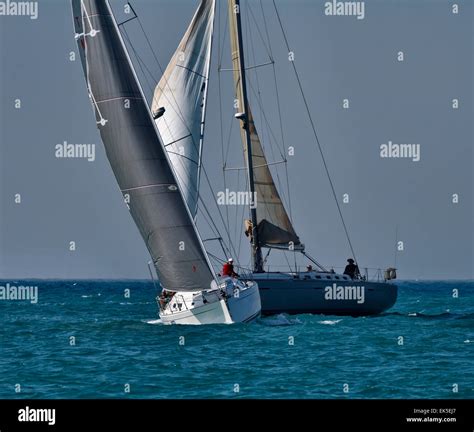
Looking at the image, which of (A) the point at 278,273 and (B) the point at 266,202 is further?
(B) the point at 266,202

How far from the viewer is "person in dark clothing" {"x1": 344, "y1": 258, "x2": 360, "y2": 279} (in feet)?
171

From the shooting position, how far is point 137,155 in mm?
36375

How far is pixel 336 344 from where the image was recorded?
3603cm

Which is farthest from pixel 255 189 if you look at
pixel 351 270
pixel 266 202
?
pixel 351 270

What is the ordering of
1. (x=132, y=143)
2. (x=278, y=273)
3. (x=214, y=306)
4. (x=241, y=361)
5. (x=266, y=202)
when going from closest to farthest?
(x=241, y=361)
(x=132, y=143)
(x=214, y=306)
(x=278, y=273)
(x=266, y=202)

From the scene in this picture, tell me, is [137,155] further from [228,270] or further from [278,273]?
[278,273]

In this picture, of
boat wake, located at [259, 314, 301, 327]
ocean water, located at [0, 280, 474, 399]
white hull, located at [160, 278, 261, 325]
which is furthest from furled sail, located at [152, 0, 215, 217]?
white hull, located at [160, 278, 261, 325]

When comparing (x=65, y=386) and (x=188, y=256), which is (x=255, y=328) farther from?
(x=65, y=386)

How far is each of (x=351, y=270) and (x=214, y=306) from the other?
15.1 meters

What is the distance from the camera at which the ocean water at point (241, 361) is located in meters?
26.4

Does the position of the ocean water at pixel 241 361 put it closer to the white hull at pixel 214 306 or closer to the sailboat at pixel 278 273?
the white hull at pixel 214 306

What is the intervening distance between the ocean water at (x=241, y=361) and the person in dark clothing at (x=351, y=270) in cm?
709

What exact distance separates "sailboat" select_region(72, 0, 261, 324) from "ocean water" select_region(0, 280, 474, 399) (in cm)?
246

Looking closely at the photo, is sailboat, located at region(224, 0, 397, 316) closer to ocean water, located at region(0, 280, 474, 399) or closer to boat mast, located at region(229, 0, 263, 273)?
boat mast, located at region(229, 0, 263, 273)
